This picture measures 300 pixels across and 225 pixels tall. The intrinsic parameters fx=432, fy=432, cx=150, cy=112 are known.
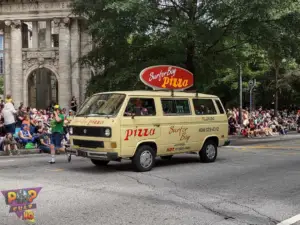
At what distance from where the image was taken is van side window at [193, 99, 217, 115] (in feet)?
40.1

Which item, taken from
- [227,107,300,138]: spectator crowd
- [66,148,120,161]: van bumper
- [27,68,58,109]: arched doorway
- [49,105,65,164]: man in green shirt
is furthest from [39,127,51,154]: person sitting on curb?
[27,68,58,109]: arched doorway

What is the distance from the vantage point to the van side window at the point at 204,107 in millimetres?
12227

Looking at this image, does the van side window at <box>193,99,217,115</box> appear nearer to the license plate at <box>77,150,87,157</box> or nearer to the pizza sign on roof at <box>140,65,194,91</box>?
the pizza sign on roof at <box>140,65,194,91</box>

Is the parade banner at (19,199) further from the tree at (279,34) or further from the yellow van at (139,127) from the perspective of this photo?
the tree at (279,34)

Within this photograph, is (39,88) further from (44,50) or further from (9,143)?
(9,143)

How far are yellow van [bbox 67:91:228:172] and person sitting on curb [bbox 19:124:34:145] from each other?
6.00 meters

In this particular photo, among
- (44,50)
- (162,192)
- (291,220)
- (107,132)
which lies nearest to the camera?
(291,220)

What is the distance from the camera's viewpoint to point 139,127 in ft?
34.5

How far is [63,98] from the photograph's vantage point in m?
36.4

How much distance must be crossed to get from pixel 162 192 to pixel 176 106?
389 cm

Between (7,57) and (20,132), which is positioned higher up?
(7,57)

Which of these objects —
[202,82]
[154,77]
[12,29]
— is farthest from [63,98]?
[154,77]

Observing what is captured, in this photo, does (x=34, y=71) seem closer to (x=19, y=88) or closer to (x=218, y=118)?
(x=19, y=88)

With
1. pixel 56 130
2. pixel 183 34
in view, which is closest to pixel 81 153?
pixel 56 130
